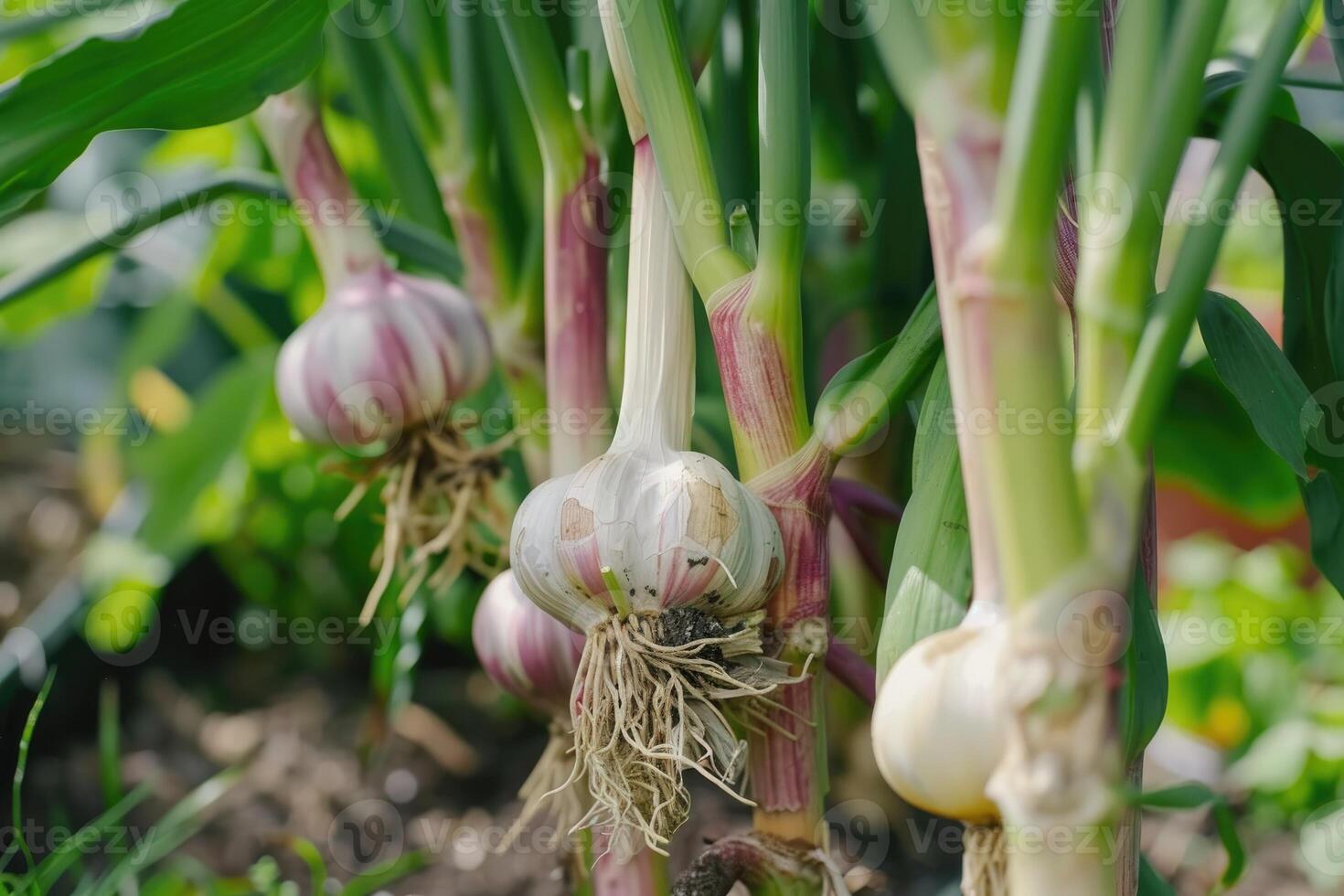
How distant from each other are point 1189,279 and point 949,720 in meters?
0.16

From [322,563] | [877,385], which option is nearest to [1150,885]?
[877,385]

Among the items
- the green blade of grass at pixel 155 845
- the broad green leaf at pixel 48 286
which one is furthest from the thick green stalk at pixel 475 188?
the broad green leaf at pixel 48 286

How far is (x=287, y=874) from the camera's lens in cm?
91

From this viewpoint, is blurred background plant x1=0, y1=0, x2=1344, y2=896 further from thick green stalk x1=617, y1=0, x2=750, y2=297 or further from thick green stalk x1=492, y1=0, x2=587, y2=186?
thick green stalk x1=617, y1=0, x2=750, y2=297

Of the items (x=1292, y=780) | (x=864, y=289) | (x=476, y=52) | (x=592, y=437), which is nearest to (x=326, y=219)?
(x=476, y=52)

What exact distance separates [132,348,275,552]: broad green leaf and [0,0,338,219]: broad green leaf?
1.85ft

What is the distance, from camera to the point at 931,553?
1.35ft

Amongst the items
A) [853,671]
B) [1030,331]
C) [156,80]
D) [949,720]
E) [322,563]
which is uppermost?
[156,80]

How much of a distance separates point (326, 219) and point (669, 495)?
396mm

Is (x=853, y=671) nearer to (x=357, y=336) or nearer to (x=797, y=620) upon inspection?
(x=797, y=620)

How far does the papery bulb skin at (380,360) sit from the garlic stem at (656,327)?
19 centimetres

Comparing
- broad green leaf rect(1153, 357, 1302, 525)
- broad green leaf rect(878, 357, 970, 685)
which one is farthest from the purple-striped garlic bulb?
broad green leaf rect(1153, 357, 1302, 525)

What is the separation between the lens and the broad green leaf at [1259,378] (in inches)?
17.4

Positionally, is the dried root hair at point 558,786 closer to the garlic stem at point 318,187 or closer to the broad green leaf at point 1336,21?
the garlic stem at point 318,187
